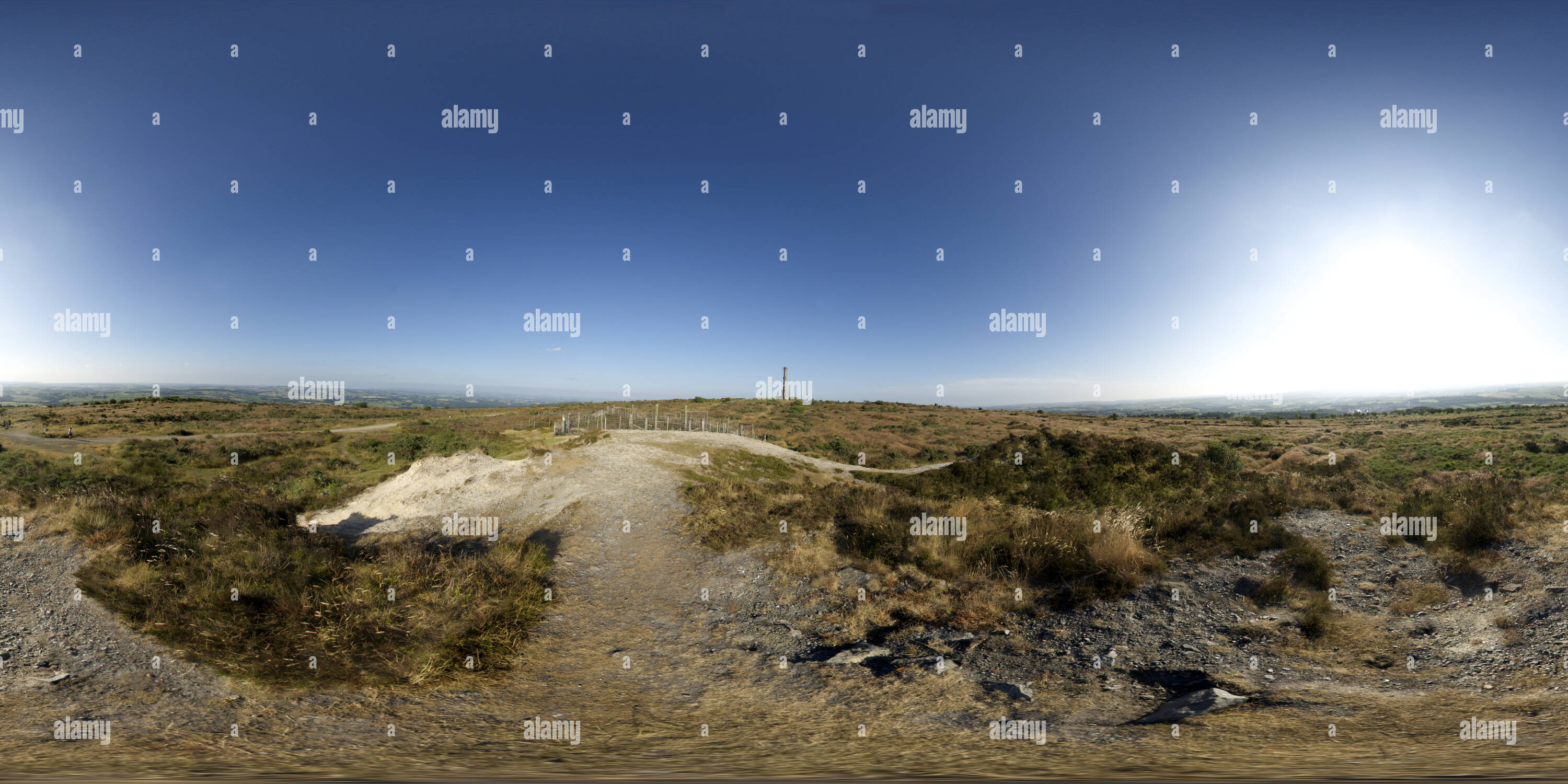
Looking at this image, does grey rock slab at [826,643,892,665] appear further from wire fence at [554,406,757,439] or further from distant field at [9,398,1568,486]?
wire fence at [554,406,757,439]

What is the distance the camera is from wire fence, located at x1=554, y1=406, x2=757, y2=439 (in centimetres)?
3509

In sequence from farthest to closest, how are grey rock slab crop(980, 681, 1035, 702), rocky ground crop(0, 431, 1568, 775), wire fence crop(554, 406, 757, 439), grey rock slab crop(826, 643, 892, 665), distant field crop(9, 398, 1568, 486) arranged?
wire fence crop(554, 406, 757, 439) < distant field crop(9, 398, 1568, 486) < grey rock slab crop(826, 643, 892, 665) < grey rock slab crop(980, 681, 1035, 702) < rocky ground crop(0, 431, 1568, 775)

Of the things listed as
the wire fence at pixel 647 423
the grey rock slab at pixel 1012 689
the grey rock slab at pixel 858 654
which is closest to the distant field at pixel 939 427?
the wire fence at pixel 647 423

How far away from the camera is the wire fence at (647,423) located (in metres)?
35.1

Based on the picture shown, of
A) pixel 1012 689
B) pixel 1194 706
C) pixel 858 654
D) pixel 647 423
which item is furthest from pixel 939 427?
pixel 1194 706

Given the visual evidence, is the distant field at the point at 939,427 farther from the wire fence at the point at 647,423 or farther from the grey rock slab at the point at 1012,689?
the grey rock slab at the point at 1012,689

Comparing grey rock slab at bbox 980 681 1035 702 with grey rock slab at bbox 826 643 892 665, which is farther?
grey rock slab at bbox 826 643 892 665

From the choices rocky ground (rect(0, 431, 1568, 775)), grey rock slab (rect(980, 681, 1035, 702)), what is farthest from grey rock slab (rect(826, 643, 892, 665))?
grey rock slab (rect(980, 681, 1035, 702))

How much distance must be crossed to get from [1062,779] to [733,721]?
3477 mm

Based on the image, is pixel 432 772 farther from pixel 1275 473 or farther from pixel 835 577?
pixel 1275 473

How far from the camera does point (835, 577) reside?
33.4 feet

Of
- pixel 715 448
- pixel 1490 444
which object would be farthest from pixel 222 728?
pixel 1490 444

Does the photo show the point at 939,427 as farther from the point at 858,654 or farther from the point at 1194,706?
the point at 1194,706

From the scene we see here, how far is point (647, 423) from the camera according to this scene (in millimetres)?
37844
